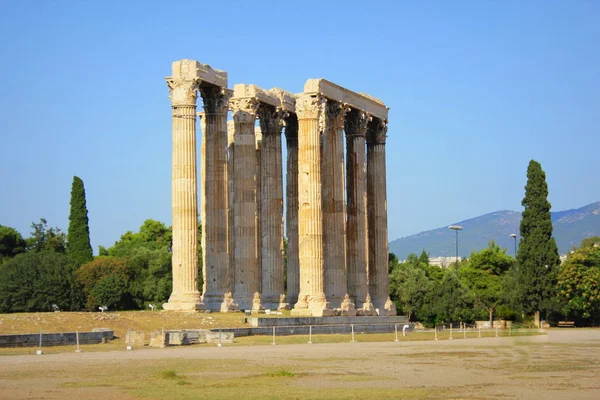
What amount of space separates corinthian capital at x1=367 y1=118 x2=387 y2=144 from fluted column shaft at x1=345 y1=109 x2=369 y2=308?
3.34 metres

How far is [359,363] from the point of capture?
36938 millimetres

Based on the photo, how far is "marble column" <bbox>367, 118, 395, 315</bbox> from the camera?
3093 inches

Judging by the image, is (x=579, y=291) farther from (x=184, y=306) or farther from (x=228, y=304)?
(x=184, y=306)

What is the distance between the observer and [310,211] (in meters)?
67.2

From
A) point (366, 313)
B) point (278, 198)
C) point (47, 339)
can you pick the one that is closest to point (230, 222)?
point (278, 198)

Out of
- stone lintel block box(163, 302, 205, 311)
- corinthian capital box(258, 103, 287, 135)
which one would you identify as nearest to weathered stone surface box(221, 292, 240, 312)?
stone lintel block box(163, 302, 205, 311)

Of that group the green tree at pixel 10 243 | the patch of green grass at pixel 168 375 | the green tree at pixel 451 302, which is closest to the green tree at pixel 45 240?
the green tree at pixel 10 243

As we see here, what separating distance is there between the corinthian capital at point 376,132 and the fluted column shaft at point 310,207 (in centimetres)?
1186

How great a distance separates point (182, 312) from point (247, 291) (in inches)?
320

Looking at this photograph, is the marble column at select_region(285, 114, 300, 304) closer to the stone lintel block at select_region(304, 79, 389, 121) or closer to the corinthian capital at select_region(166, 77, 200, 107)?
the stone lintel block at select_region(304, 79, 389, 121)

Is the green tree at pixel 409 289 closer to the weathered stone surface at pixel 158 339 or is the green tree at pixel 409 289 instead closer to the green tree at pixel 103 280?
the green tree at pixel 103 280

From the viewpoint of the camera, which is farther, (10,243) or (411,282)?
(10,243)

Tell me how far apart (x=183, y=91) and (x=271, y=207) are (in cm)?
1326

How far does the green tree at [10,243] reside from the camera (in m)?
123
